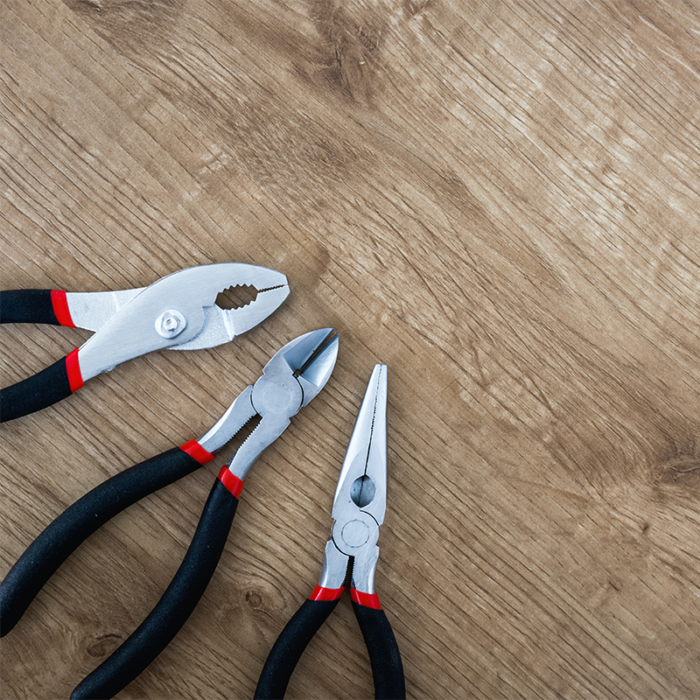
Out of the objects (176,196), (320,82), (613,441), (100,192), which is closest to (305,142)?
(320,82)

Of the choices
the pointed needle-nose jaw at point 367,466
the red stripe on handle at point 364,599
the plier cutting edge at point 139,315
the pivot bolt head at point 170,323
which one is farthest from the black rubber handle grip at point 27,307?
the red stripe on handle at point 364,599

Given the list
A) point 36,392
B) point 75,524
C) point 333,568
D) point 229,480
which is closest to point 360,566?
point 333,568

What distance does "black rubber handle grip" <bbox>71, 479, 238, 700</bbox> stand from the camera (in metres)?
0.67

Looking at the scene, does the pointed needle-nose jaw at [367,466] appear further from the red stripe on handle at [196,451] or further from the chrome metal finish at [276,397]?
the red stripe on handle at [196,451]

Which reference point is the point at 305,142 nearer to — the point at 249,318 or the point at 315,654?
the point at 249,318

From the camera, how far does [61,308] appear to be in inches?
28.6

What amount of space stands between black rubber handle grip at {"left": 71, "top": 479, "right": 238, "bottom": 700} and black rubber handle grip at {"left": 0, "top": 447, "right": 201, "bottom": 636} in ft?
0.23

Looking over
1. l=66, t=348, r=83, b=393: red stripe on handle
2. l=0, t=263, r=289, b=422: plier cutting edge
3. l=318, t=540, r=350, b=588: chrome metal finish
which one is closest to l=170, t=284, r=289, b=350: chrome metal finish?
l=0, t=263, r=289, b=422: plier cutting edge

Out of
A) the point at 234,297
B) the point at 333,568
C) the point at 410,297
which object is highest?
the point at 410,297

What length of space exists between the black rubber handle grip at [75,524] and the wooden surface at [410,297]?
0.24 ft

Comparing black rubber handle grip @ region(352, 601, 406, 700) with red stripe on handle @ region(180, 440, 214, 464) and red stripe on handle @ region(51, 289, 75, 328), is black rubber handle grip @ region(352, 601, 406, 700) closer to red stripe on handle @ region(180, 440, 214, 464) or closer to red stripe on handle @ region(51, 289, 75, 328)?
red stripe on handle @ region(180, 440, 214, 464)

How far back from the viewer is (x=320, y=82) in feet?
2.58

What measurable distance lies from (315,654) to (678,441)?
603 mm

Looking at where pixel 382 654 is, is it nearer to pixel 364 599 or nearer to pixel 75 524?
pixel 364 599
